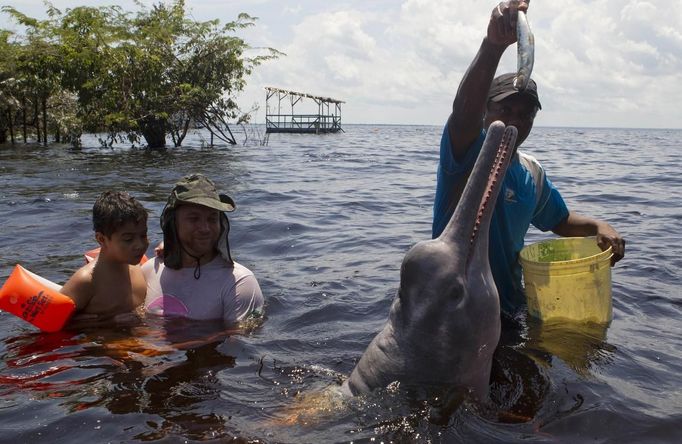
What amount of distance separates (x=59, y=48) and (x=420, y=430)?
28945 mm

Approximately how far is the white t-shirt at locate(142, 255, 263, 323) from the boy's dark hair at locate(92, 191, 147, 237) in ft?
1.78

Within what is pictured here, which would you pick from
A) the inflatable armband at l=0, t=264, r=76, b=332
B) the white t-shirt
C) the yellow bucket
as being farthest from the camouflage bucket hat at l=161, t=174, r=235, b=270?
the yellow bucket

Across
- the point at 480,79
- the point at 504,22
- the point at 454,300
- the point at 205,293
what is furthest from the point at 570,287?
the point at 205,293

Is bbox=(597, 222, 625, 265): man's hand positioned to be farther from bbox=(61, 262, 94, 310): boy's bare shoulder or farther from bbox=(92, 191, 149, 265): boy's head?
bbox=(61, 262, 94, 310): boy's bare shoulder

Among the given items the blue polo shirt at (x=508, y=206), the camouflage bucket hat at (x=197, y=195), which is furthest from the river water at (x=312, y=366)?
the camouflage bucket hat at (x=197, y=195)

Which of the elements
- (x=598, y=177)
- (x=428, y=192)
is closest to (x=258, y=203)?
(x=428, y=192)

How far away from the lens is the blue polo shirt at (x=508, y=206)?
4.46 m

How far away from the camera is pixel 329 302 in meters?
7.24

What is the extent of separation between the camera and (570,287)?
4758 mm

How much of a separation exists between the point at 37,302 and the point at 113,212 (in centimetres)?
104

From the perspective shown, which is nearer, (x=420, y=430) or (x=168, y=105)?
(x=420, y=430)

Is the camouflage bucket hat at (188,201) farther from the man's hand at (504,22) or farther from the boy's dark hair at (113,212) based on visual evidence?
the man's hand at (504,22)

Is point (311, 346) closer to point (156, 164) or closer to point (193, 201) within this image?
point (193, 201)

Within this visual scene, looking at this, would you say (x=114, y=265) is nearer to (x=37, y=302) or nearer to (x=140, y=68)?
(x=37, y=302)
